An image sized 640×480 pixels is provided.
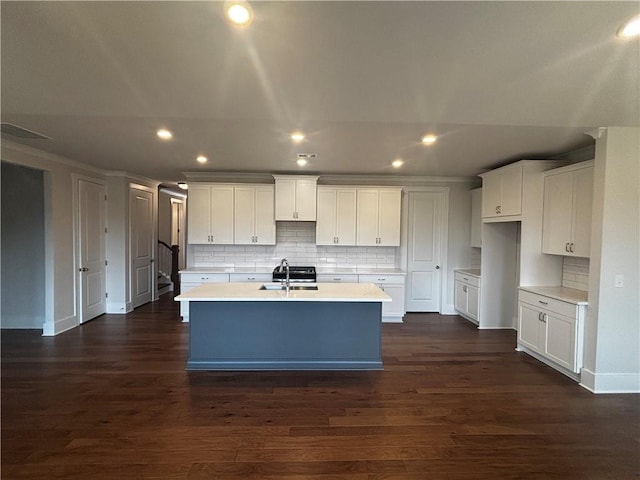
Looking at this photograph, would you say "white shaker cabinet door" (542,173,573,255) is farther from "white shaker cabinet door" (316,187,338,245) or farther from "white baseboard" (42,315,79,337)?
"white baseboard" (42,315,79,337)

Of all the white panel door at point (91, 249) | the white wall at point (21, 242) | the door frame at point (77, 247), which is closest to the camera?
the white wall at point (21, 242)

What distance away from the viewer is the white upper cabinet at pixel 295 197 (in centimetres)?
549

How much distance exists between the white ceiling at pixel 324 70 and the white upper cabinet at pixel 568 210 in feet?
1.36

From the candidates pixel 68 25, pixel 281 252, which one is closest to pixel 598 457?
pixel 68 25

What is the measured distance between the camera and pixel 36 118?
296 cm

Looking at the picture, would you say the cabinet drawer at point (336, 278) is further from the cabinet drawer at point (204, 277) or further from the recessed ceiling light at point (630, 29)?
the recessed ceiling light at point (630, 29)

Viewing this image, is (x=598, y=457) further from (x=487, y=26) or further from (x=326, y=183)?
(x=326, y=183)

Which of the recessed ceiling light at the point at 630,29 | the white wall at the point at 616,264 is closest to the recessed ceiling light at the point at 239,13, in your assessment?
the recessed ceiling light at the point at 630,29

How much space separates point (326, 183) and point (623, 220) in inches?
158

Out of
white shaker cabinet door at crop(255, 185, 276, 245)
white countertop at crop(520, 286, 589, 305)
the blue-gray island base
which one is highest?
white shaker cabinet door at crop(255, 185, 276, 245)

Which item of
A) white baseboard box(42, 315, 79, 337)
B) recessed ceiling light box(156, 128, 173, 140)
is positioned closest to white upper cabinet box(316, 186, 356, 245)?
recessed ceiling light box(156, 128, 173, 140)

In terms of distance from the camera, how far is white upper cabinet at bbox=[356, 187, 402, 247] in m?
5.64

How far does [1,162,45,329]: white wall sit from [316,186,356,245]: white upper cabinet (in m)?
4.16

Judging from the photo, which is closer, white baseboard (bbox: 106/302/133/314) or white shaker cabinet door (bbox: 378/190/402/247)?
white shaker cabinet door (bbox: 378/190/402/247)
